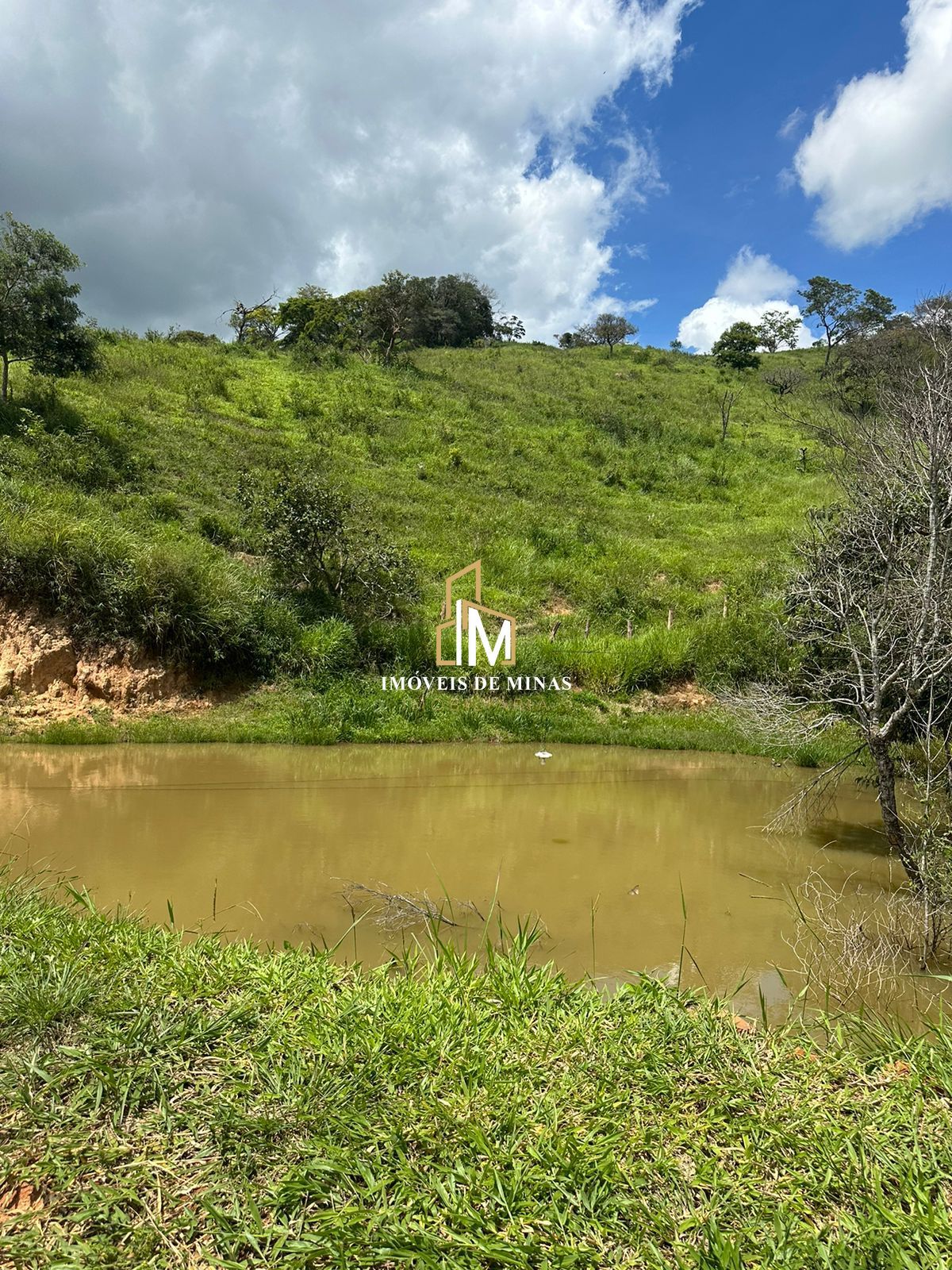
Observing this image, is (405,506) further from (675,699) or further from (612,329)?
(612,329)

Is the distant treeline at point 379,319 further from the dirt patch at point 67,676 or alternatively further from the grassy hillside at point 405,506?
the dirt patch at point 67,676

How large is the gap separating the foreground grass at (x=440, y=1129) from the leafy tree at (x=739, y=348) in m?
41.9

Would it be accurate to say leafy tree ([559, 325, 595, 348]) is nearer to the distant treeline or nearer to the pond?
the distant treeline

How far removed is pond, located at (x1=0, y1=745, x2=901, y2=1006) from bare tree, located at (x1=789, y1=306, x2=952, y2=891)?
4.71ft

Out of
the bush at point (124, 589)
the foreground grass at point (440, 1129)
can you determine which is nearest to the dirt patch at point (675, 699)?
the bush at point (124, 589)

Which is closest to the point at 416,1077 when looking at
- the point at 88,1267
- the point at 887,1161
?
the point at 88,1267

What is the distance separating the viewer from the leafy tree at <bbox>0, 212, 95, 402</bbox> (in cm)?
1379

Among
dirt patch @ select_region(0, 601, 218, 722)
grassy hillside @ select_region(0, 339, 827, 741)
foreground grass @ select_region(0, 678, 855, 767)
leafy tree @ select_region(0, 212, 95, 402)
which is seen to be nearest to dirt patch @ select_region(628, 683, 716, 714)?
foreground grass @ select_region(0, 678, 855, 767)

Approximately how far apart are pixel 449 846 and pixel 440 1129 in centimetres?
455

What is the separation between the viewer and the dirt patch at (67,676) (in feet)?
35.4

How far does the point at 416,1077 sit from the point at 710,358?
47.2 meters

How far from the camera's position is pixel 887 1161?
242cm

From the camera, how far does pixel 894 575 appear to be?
21.1ft

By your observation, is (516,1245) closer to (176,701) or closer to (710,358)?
(176,701)
